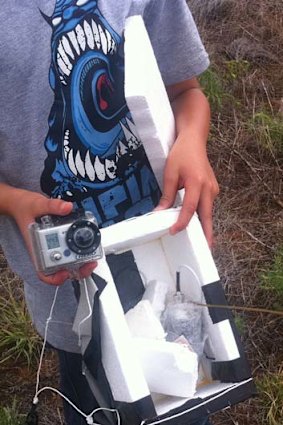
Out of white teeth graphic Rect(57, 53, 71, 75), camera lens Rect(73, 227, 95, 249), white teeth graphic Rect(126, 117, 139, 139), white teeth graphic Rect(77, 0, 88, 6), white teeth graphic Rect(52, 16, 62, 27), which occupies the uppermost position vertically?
white teeth graphic Rect(77, 0, 88, 6)

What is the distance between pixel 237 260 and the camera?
211cm

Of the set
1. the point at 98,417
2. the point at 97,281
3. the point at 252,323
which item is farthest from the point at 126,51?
the point at 252,323

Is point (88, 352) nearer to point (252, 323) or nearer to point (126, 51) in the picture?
point (126, 51)

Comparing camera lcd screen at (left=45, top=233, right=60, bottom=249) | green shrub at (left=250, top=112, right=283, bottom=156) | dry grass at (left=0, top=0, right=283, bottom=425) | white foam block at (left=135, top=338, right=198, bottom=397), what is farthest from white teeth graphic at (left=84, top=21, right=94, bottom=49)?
green shrub at (left=250, top=112, right=283, bottom=156)

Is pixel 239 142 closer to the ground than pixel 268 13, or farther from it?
closer to the ground

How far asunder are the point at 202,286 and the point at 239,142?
1.52 metres

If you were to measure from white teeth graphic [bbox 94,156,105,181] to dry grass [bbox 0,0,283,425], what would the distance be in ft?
2.93

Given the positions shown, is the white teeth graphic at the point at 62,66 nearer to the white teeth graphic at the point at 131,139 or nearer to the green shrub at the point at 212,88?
the white teeth graphic at the point at 131,139

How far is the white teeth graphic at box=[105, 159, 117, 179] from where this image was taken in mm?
1158

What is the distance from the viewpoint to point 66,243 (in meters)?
0.89

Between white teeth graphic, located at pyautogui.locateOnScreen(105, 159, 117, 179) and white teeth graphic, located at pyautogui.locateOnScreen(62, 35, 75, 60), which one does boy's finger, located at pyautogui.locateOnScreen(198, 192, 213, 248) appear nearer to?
white teeth graphic, located at pyautogui.locateOnScreen(105, 159, 117, 179)

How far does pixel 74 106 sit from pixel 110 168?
0.12 meters

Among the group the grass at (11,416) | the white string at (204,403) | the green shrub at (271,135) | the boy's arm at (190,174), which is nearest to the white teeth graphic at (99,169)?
the boy's arm at (190,174)

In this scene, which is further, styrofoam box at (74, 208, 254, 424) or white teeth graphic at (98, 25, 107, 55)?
white teeth graphic at (98, 25, 107, 55)
